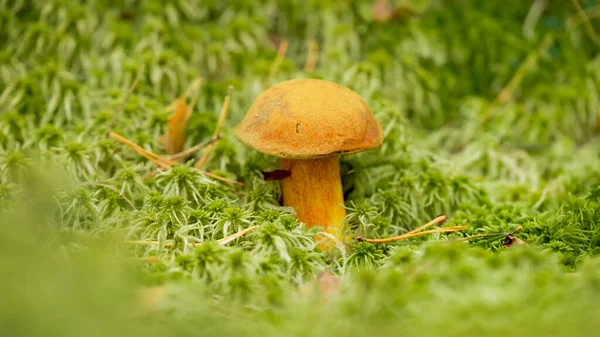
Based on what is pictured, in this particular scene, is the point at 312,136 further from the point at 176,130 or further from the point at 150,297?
the point at 176,130

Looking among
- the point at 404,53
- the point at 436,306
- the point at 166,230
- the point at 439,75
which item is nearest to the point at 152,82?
the point at 166,230

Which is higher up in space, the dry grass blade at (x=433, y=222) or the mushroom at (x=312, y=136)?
the mushroom at (x=312, y=136)

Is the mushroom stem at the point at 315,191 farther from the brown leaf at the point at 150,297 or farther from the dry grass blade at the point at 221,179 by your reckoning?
the brown leaf at the point at 150,297

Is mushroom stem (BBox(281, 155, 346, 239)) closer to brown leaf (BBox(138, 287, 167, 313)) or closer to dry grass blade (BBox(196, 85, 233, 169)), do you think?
dry grass blade (BBox(196, 85, 233, 169))

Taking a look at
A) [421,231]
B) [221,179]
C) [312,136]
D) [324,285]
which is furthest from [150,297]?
[421,231]

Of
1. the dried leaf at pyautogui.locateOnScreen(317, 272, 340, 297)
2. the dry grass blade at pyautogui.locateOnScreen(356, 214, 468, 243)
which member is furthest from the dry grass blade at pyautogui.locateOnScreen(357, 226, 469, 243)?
the dried leaf at pyautogui.locateOnScreen(317, 272, 340, 297)

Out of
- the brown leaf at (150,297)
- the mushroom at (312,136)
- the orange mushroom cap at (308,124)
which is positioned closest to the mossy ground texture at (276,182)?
the brown leaf at (150,297)
